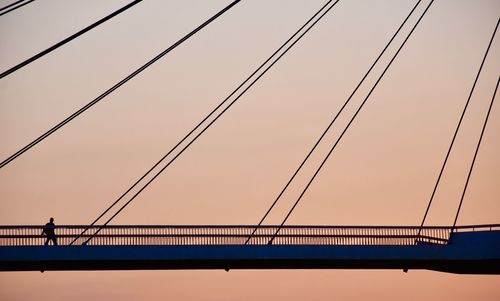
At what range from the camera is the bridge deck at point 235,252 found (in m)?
36.5

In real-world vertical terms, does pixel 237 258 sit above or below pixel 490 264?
below

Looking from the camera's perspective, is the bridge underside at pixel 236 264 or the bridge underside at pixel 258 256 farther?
the bridge underside at pixel 236 264

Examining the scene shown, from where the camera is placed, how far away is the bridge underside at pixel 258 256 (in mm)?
36500

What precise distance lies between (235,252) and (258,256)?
1.84 feet

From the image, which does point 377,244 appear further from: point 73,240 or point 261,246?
point 73,240

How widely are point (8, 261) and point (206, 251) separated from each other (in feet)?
14.8

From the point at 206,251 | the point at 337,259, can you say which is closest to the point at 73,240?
the point at 206,251

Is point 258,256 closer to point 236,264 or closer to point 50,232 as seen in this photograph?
point 236,264

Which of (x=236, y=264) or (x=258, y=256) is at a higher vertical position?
(x=258, y=256)

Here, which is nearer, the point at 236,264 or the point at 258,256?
the point at 258,256

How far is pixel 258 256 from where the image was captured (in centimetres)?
3722

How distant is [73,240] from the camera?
38125 mm

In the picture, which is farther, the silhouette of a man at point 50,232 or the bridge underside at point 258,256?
the silhouette of a man at point 50,232

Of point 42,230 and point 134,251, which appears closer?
point 134,251
